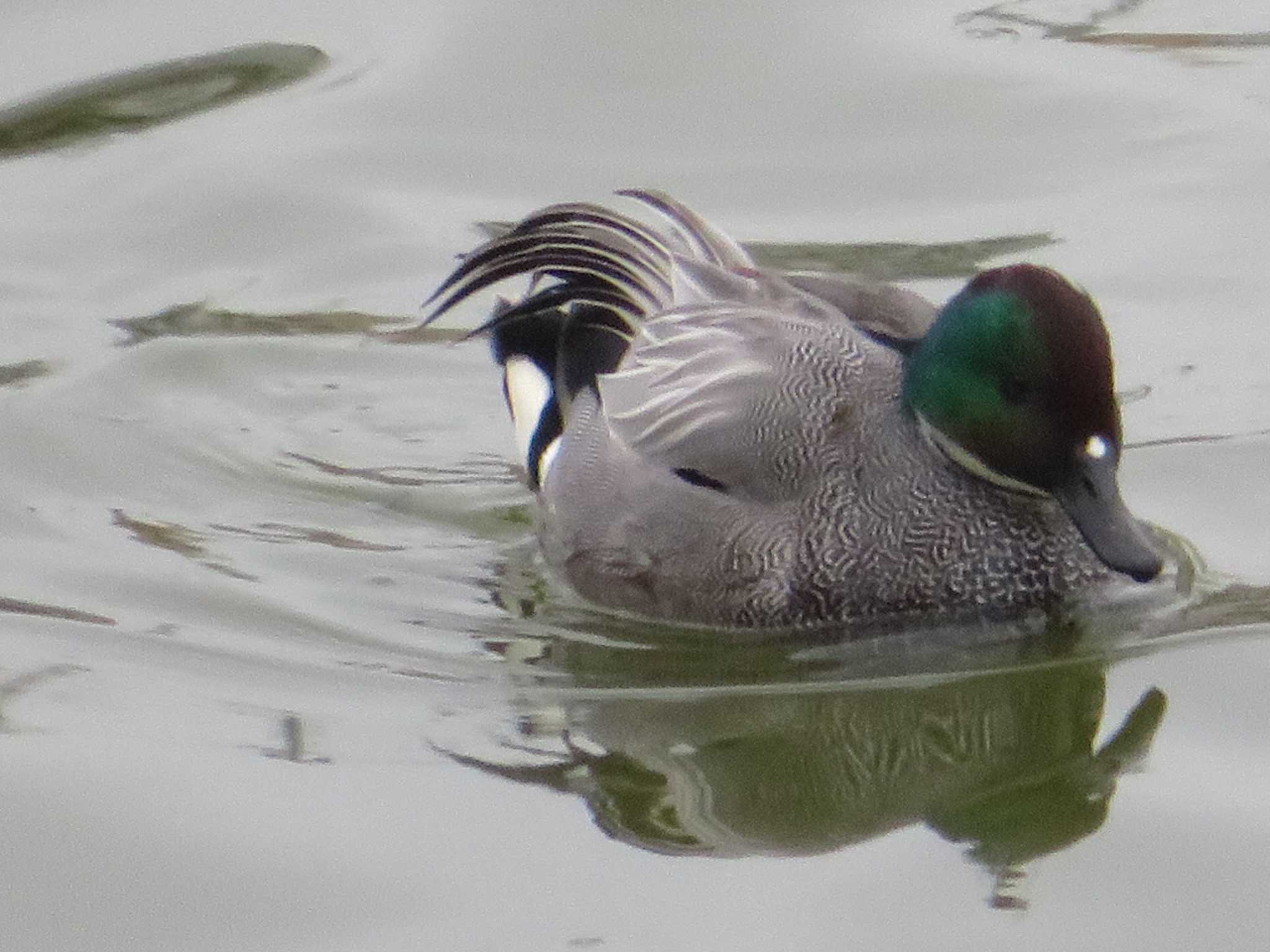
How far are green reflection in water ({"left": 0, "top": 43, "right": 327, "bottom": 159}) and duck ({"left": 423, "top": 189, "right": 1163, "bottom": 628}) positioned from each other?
12.0 ft

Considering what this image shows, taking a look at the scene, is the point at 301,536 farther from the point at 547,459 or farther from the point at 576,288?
the point at 576,288

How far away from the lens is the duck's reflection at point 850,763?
6367 mm

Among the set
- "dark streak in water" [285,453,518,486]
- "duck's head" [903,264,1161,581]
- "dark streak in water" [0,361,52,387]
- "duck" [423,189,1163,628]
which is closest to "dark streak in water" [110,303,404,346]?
"dark streak in water" [0,361,52,387]

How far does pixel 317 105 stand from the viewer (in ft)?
36.1

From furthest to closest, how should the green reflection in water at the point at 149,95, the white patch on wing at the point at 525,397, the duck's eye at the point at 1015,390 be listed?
the green reflection in water at the point at 149,95
the white patch on wing at the point at 525,397
the duck's eye at the point at 1015,390

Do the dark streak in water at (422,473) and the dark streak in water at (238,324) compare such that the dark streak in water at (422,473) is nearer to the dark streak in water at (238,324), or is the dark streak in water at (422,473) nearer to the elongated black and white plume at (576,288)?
the elongated black and white plume at (576,288)

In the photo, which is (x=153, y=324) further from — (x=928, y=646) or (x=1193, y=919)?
(x=1193, y=919)

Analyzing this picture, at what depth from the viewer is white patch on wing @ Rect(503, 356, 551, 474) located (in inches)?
324

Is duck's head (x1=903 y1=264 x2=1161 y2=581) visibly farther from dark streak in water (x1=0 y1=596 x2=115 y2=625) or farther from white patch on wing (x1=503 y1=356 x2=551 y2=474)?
dark streak in water (x1=0 y1=596 x2=115 y2=625)

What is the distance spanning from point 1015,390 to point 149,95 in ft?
16.0

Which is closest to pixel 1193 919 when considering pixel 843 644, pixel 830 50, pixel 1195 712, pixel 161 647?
pixel 1195 712

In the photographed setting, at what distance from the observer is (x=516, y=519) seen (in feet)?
27.1

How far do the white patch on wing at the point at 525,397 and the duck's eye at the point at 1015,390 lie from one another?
1455 millimetres

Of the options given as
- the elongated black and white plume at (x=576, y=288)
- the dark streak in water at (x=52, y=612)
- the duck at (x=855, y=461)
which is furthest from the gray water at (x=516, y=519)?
the elongated black and white plume at (x=576, y=288)
